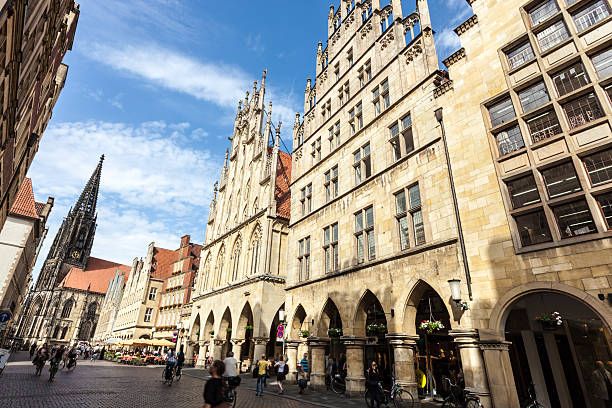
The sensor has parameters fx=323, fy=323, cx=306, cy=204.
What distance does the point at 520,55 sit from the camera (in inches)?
433

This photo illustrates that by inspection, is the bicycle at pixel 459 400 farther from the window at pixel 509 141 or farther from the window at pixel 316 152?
the window at pixel 316 152

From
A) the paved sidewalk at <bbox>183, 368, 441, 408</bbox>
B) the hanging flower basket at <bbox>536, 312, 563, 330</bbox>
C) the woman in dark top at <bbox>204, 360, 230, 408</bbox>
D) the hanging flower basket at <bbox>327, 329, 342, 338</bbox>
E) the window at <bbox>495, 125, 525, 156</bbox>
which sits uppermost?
the window at <bbox>495, 125, 525, 156</bbox>

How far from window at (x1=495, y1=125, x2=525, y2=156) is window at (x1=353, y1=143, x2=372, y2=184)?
6537 millimetres

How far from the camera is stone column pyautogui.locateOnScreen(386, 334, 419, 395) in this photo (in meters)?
11.2

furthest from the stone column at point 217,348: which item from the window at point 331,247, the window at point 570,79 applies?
the window at point 570,79

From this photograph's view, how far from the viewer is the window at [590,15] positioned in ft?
30.8

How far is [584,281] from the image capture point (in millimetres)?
7930

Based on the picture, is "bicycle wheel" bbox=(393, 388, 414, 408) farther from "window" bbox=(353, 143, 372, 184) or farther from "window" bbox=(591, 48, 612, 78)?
"window" bbox=(591, 48, 612, 78)

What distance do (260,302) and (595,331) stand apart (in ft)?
57.7

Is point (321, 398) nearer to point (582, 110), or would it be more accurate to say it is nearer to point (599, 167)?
point (599, 167)

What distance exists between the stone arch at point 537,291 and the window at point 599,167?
9.42 feet

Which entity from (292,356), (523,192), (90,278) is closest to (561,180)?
(523,192)

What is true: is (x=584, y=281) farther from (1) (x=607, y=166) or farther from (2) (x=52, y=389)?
(2) (x=52, y=389)

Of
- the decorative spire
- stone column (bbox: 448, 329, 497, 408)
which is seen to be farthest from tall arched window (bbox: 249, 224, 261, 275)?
the decorative spire
